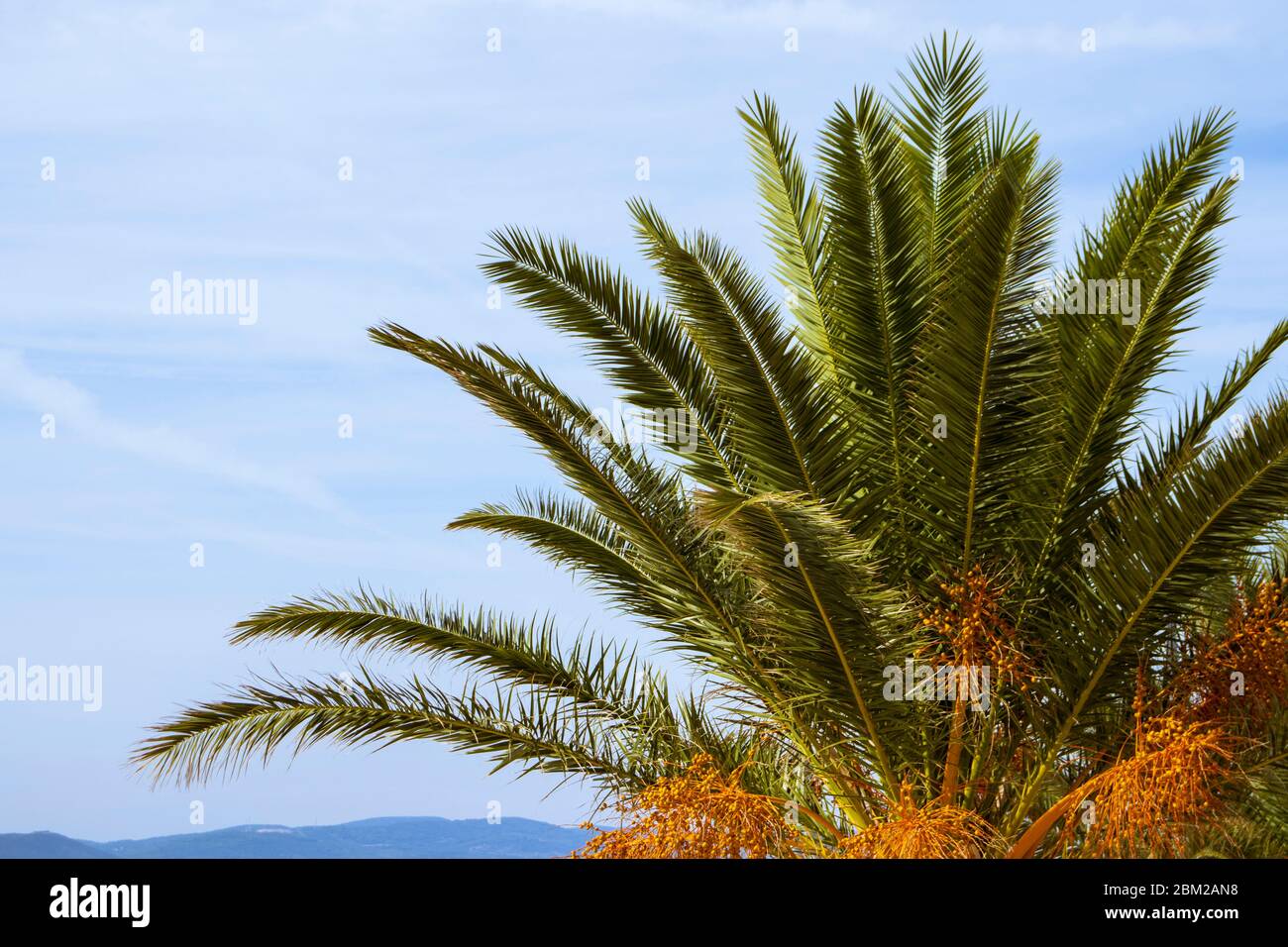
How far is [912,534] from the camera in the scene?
820 centimetres

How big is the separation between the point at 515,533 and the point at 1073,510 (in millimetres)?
4116

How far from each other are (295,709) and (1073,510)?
5431 millimetres

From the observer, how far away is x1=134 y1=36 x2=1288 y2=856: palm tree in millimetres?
7211

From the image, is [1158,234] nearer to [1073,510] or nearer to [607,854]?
[1073,510]

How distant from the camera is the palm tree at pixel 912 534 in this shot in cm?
721

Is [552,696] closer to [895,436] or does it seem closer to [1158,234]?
[895,436]

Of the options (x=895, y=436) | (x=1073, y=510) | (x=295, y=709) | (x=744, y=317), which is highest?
(x=744, y=317)
